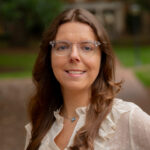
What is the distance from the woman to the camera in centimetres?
180

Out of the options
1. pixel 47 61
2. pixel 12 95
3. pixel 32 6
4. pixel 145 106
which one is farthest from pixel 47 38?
pixel 32 6

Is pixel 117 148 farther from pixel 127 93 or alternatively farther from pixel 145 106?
pixel 127 93

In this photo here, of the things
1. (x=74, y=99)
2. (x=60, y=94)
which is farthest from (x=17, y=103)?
(x=74, y=99)

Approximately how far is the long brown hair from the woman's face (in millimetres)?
49

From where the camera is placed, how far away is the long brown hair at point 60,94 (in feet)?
6.21

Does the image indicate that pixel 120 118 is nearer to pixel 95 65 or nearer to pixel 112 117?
pixel 112 117

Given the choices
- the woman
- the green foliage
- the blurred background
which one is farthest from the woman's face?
the green foliage

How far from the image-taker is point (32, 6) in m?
14.2

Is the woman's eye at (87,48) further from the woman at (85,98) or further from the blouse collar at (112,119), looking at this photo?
the blouse collar at (112,119)

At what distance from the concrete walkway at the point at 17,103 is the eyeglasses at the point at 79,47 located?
3.46 m

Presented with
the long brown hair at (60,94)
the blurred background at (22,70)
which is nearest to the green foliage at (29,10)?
the blurred background at (22,70)

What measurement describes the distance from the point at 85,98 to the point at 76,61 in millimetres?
275

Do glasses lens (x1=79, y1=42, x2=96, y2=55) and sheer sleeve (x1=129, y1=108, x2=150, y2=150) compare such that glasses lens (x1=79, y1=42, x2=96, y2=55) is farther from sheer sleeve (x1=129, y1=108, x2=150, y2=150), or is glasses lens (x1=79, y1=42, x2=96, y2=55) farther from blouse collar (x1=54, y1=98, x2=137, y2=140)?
sheer sleeve (x1=129, y1=108, x2=150, y2=150)

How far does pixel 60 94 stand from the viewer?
2.35m
